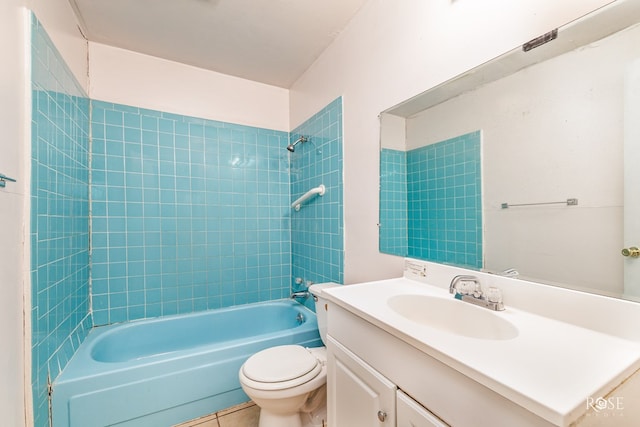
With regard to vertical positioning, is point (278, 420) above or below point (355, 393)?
below

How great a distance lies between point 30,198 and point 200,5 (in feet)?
4.40

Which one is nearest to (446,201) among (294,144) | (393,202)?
(393,202)

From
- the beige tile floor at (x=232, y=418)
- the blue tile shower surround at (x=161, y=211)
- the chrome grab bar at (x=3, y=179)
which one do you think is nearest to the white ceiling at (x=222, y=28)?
the blue tile shower surround at (x=161, y=211)

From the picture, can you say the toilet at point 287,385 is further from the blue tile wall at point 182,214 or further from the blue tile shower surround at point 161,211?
the blue tile wall at point 182,214

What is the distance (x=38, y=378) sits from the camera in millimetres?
1076

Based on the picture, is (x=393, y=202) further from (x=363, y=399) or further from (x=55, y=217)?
(x=55, y=217)

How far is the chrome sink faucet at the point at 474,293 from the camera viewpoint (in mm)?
863

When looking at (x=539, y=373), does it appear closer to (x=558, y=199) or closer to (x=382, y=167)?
(x=558, y=199)

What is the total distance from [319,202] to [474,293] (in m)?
1.29

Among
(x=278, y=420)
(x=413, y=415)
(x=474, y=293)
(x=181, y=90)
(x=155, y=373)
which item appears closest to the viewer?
(x=413, y=415)

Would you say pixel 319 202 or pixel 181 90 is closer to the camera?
pixel 319 202

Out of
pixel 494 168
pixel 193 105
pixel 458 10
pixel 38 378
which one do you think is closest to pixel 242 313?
pixel 38 378

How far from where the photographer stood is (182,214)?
7.03 ft

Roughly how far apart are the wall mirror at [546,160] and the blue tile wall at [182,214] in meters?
1.55
